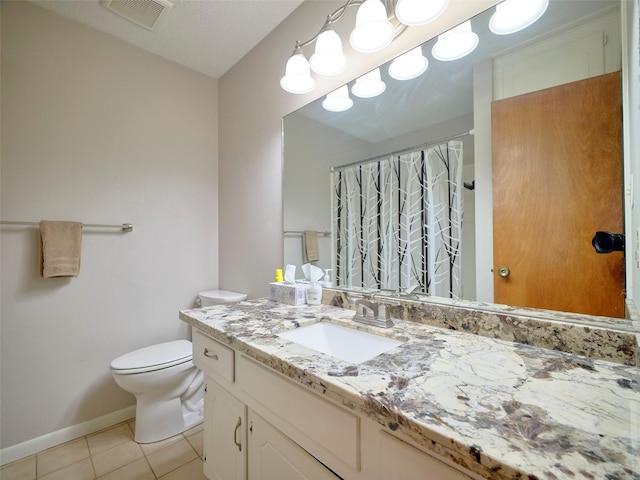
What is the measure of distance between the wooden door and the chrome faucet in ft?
1.20

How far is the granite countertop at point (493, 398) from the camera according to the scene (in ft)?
1.22

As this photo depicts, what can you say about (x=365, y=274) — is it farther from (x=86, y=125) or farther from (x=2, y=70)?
(x=2, y=70)

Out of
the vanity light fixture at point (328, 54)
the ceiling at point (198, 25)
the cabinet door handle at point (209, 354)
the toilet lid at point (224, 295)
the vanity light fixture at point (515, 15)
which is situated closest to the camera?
the vanity light fixture at point (515, 15)

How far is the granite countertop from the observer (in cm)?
37

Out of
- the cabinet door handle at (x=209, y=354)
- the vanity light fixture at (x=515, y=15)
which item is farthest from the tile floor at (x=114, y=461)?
the vanity light fixture at (x=515, y=15)

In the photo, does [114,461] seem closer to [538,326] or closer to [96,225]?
[96,225]

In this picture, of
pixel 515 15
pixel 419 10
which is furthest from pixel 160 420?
pixel 515 15

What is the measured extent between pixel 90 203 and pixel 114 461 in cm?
147

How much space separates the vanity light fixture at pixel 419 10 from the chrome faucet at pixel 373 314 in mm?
1020

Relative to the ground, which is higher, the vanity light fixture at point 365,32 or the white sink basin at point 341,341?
the vanity light fixture at point 365,32

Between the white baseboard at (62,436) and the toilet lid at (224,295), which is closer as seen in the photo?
the white baseboard at (62,436)

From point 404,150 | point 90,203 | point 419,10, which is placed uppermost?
Result: point 419,10

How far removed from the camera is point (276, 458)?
30.7 inches

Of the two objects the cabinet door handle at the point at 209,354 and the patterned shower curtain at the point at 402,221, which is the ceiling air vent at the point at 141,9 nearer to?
the patterned shower curtain at the point at 402,221
